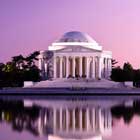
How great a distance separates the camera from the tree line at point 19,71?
314ft

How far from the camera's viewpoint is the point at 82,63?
4043 inches

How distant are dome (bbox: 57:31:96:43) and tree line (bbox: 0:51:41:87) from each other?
6143mm

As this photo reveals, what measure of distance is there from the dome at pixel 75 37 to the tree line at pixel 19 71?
6143mm

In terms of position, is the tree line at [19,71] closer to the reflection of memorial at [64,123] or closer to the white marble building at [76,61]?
the white marble building at [76,61]

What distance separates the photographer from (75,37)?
110 metres

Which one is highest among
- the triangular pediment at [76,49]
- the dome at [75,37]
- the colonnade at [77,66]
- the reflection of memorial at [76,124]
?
the dome at [75,37]

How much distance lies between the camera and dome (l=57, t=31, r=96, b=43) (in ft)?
358

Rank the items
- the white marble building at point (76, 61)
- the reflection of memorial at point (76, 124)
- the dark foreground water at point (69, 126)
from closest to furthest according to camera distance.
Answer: the dark foreground water at point (69, 126)
the reflection of memorial at point (76, 124)
the white marble building at point (76, 61)

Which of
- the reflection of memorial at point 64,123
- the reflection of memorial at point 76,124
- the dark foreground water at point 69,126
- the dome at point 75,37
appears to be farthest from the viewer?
the dome at point 75,37

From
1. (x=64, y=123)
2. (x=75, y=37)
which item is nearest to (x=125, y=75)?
(x=75, y=37)

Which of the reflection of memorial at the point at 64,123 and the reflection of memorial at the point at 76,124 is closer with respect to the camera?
the reflection of memorial at the point at 64,123

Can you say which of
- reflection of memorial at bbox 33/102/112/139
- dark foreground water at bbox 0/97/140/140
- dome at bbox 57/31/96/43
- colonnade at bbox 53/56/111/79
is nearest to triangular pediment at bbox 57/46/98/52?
colonnade at bbox 53/56/111/79

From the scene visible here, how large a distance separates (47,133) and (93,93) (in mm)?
47077

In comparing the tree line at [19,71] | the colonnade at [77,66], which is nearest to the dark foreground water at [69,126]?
the tree line at [19,71]
